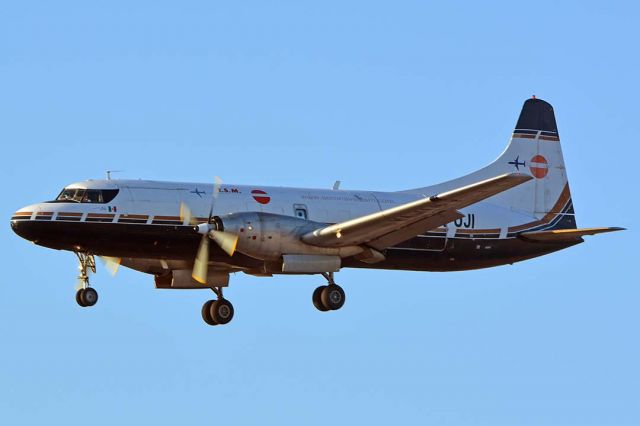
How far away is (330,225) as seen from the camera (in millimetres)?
39062

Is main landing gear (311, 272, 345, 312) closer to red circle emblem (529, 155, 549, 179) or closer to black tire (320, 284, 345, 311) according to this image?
black tire (320, 284, 345, 311)

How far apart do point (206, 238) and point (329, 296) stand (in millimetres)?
3858

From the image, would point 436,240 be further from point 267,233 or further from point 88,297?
point 88,297

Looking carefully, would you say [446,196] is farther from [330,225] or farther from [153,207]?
[153,207]

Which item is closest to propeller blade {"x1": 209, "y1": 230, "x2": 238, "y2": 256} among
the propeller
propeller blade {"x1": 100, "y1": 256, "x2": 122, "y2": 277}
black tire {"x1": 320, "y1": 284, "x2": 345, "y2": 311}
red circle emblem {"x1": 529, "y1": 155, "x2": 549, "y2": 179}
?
the propeller

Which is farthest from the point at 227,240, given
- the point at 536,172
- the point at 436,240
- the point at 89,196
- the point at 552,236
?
the point at 536,172

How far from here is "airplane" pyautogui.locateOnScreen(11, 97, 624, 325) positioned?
3741 cm

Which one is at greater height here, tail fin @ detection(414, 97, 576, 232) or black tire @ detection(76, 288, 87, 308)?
tail fin @ detection(414, 97, 576, 232)

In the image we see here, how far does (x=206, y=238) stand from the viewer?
3784 cm

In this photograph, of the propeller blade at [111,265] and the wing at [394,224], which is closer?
the wing at [394,224]

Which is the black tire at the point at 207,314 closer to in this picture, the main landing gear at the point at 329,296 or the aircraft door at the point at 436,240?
the main landing gear at the point at 329,296

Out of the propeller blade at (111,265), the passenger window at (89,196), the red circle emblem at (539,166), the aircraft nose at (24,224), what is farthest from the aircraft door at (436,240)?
the aircraft nose at (24,224)

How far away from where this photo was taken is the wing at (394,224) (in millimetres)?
35750

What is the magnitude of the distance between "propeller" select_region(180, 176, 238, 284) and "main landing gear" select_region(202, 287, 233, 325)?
1805 mm
